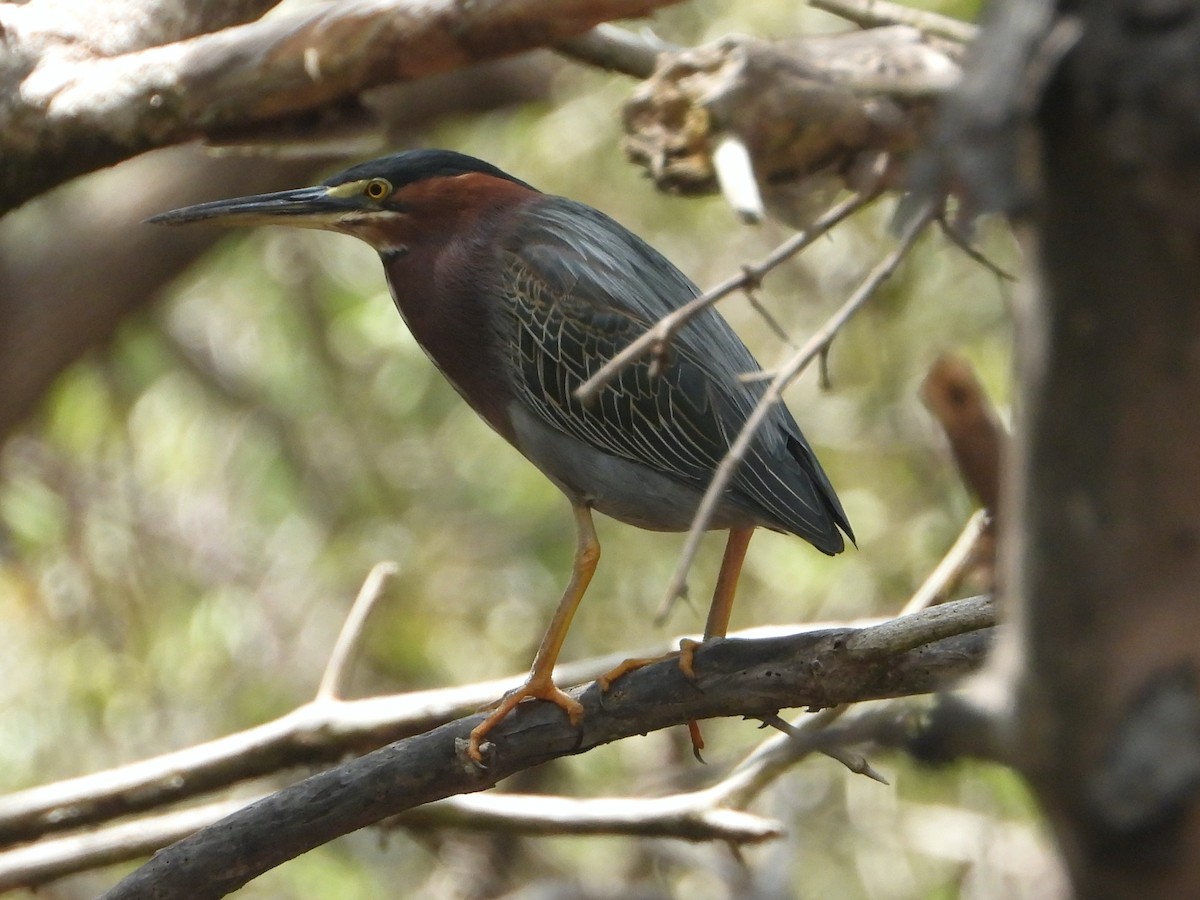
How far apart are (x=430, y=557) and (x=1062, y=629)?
201 inches

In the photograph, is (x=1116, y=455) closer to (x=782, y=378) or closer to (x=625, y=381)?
(x=782, y=378)

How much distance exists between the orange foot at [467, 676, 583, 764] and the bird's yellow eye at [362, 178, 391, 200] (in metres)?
1.14

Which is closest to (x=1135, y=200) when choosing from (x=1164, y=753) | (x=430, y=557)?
(x=1164, y=753)

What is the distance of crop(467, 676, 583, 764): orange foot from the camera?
2.36 meters

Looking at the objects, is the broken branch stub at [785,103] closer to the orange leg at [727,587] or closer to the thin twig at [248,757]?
the orange leg at [727,587]

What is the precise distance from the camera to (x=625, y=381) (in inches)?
115

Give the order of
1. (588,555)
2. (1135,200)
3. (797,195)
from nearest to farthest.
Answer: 1. (1135,200)
2. (588,555)
3. (797,195)

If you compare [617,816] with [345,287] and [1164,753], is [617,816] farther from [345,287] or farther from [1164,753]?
[345,287]

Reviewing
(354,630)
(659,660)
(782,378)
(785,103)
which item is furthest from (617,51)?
(782,378)

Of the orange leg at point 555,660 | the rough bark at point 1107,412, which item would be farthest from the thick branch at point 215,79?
the rough bark at point 1107,412

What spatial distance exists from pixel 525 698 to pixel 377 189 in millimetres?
1197

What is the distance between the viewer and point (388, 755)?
232 centimetres

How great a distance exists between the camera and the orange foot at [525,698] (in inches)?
92.7

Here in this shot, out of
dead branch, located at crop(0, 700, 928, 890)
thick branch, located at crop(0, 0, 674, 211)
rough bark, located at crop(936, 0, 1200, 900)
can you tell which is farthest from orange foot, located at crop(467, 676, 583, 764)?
rough bark, located at crop(936, 0, 1200, 900)
